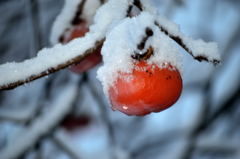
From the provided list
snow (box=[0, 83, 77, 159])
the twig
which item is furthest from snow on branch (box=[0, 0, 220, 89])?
the twig

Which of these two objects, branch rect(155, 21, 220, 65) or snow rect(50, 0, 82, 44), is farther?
snow rect(50, 0, 82, 44)

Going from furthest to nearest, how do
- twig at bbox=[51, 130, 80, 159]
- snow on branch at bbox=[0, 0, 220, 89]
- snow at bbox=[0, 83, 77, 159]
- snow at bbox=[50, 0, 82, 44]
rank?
twig at bbox=[51, 130, 80, 159] → snow at bbox=[0, 83, 77, 159] → snow at bbox=[50, 0, 82, 44] → snow on branch at bbox=[0, 0, 220, 89]

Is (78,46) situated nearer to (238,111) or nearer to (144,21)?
(144,21)

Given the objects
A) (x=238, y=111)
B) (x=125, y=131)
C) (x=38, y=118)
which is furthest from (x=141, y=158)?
(x=38, y=118)

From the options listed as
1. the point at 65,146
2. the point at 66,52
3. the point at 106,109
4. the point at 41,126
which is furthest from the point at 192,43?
the point at 106,109

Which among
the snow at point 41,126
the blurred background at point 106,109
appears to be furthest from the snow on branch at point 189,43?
the snow at point 41,126

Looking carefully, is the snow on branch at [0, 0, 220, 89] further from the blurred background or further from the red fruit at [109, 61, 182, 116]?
the blurred background
